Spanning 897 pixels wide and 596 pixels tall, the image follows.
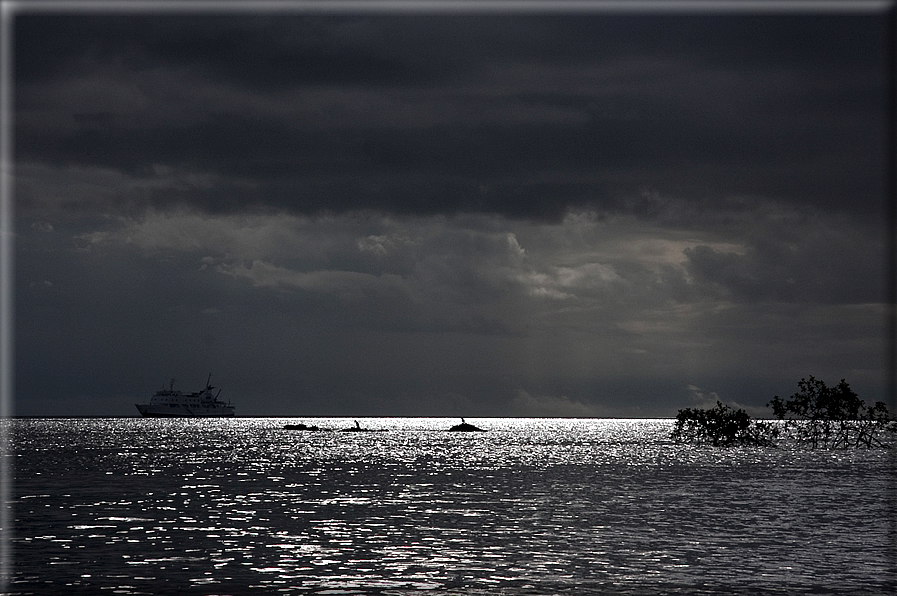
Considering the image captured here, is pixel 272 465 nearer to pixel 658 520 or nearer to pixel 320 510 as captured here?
pixel 320 510

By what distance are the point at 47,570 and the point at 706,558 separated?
2581cm

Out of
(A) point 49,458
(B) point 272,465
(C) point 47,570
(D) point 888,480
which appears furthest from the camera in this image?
(A) point 49,458

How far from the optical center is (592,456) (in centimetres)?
12212

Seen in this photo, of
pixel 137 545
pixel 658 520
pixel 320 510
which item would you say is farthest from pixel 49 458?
pixel 658 520

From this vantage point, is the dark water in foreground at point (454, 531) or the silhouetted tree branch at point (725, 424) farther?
the silhouetted tree branch at point (725, 424)

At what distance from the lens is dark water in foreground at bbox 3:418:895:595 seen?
33.1m

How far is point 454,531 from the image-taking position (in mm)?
46094

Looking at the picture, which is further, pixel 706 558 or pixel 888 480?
pixel 888 480

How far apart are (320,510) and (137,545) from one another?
16196 millimetres

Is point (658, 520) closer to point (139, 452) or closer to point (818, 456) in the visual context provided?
point (818, 456)

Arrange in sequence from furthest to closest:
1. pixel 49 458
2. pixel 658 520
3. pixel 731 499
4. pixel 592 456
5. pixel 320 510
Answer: pixel 592 456 → pixel 49 458 → pixel 731 499 → pixel 320 510 → pixel 658 520

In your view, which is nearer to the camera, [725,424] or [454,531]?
[454,531]

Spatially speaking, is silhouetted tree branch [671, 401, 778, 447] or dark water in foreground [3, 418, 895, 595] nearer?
dark water in foreground [3, 418, 895, 595]

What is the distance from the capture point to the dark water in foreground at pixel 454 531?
109 feet
